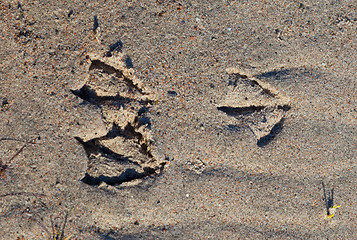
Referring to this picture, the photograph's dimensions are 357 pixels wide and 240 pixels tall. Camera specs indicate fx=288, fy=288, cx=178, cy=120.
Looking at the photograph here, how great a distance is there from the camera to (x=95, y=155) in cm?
348

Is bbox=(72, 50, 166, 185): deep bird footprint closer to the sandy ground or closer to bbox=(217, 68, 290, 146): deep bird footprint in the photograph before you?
the sandy ground

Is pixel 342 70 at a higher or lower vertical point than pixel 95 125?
higher

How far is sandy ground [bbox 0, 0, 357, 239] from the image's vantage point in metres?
3.42

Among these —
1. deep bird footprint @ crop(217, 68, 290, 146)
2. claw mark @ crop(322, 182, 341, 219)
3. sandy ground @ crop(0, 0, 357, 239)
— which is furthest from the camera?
claw mark @ crop(322, 182, 341, 219)

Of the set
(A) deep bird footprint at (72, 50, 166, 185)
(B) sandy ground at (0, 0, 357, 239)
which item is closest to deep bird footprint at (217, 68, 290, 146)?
(B) sandy ground at (0, 0, 357, 239)

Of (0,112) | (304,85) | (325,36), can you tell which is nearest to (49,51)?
(0,112)

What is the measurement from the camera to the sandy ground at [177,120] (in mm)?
3418

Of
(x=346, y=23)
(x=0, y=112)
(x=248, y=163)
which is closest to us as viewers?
(x=0, y=112)

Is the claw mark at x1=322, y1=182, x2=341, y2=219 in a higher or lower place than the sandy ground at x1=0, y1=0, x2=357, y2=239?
lower

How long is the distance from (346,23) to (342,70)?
Result: 66cm

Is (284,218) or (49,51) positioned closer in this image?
(49,51)

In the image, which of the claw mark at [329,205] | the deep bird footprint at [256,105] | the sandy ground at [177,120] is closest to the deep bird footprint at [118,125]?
the sandy ground at [177,120]

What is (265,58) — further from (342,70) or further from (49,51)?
(49,51)

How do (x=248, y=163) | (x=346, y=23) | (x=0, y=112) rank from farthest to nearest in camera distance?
(x=346, y=23) → (x=248, y=163) → (x=0, y=112)
